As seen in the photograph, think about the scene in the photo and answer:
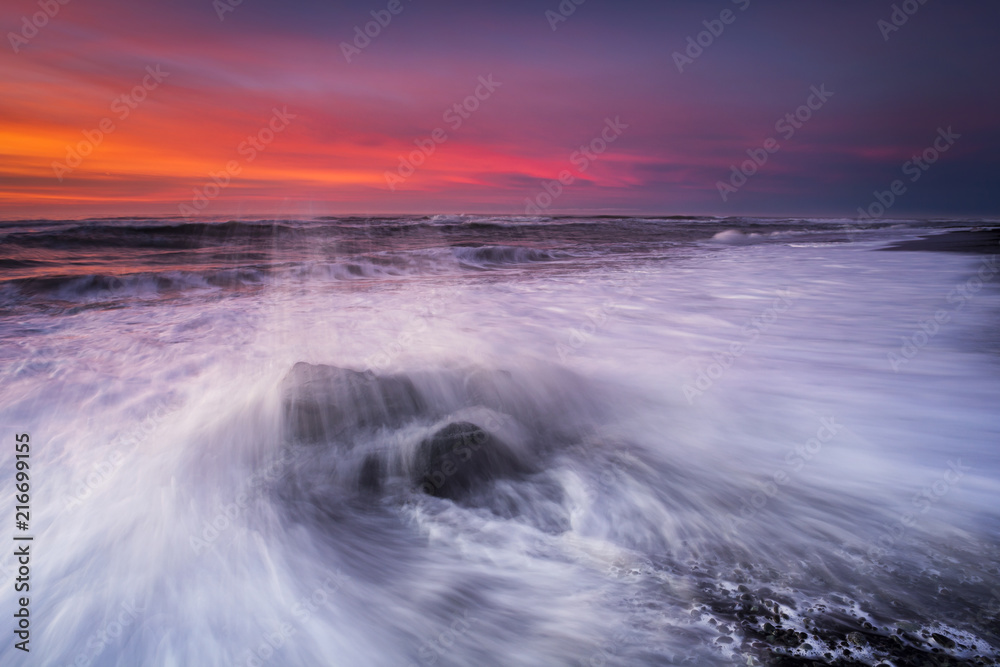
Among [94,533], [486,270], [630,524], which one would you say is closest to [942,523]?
[630,524]

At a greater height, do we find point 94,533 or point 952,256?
point 952,256

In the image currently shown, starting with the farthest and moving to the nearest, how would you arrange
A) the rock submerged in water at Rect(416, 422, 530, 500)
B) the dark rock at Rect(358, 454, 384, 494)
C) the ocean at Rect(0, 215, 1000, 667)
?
the dark rock at Rect(358, 454, 384, 494), the rock submerged in water at Rect(416, 422, 530, 500), the ocean at Rect(0, 215, 1000, 667)

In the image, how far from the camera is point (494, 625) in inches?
78.4

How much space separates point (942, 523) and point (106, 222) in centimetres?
2607

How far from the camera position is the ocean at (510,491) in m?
1.89

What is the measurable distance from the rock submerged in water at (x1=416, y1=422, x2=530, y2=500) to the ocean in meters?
0.02

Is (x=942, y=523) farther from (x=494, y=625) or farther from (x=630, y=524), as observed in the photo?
(x=494, y=625)

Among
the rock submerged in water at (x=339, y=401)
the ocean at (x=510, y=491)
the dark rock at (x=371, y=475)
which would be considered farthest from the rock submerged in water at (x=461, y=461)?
the rock submerged in water at (x=339, y=401)

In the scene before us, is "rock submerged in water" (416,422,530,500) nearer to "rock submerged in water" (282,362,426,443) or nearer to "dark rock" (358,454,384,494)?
"dark rock" (358,454,384,494)

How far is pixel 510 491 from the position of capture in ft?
9.12

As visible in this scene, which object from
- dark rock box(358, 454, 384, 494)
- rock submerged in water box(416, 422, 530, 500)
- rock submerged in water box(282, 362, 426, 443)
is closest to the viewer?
rock submerged in water box(416, 422, 530, 500)

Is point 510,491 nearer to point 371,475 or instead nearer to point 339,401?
point 371,475

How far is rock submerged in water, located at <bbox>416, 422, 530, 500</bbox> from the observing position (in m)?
2.81

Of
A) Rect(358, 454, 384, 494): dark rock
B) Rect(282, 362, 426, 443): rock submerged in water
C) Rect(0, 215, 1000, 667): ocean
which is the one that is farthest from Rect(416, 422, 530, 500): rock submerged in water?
Rect(282, 362, 426, 443): rock submerged in water
